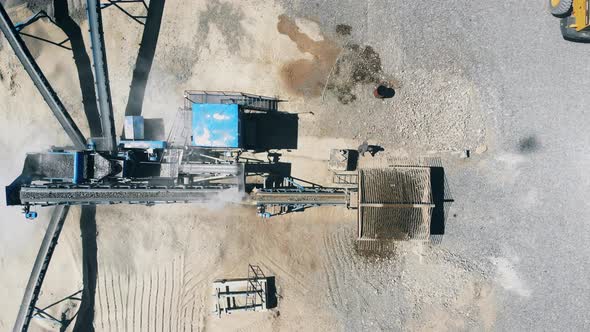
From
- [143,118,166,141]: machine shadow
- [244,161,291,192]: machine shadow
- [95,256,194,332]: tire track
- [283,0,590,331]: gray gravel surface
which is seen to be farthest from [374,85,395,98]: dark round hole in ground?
[95,256,194,332]: tire track

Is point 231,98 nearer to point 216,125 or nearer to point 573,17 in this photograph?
point 216,125

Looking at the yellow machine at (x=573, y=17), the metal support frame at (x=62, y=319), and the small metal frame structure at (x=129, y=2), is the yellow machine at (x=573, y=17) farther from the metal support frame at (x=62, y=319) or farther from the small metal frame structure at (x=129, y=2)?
the metal support frame at (x=62, y=319)

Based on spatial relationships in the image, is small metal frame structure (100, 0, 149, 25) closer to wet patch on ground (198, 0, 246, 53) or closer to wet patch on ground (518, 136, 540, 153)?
wet patch on ground (198, 0, 246, 53)

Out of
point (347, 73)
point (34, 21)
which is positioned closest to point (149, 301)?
point (34, 21)

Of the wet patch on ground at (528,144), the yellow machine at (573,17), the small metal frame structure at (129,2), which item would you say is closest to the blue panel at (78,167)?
the small metal frame structure at (129,2)

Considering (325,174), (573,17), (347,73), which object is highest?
(573,17)
